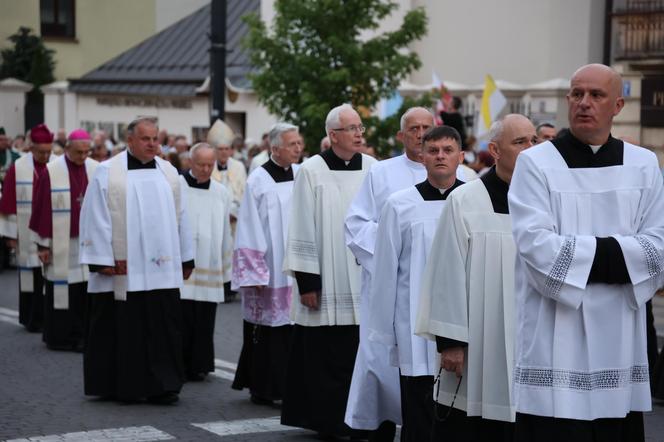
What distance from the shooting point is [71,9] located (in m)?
45.3

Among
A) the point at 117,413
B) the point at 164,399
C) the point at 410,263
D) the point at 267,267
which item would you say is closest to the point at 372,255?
the point at 410,263

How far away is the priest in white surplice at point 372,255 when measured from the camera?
773 centimetres

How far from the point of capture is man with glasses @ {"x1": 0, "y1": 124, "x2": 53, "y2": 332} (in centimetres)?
1403

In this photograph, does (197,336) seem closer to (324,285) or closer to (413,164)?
(324,285)

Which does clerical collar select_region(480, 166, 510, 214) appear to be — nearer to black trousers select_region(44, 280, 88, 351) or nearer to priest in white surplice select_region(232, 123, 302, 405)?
priest in white surplice select_region(232, 123, 302, 405)

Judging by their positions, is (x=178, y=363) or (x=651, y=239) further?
(x=178, y=363)

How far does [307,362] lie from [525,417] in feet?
12.1

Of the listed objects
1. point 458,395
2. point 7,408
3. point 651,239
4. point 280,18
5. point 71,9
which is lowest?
point 7,408

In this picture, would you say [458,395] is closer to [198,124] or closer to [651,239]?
[651,239]

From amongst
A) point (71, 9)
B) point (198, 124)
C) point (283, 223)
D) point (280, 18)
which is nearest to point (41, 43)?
point (71, 9)

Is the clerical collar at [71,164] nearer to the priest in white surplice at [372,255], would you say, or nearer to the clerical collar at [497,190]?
the priest in white surplice at [372,255]

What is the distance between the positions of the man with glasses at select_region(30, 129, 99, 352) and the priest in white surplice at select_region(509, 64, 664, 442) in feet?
26.9

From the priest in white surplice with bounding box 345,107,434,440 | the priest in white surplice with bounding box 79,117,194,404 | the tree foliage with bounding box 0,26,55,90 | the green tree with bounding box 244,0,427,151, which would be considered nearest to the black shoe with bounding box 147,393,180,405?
the priest in white surplice with bounding box 79,117,194,404

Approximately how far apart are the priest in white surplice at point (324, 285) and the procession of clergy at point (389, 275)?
1 cm
